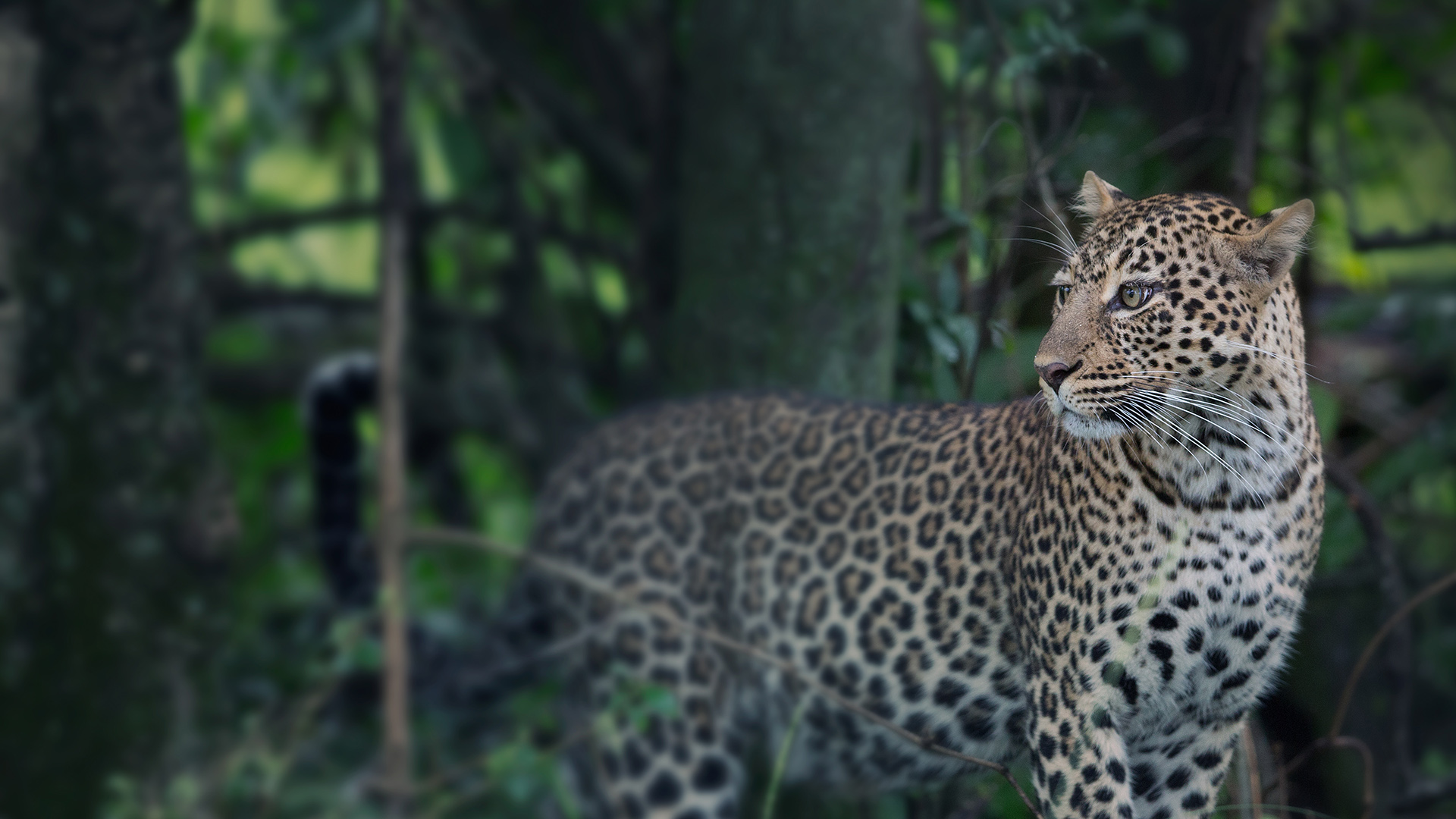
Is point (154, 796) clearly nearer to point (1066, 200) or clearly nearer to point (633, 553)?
point (633, 553)

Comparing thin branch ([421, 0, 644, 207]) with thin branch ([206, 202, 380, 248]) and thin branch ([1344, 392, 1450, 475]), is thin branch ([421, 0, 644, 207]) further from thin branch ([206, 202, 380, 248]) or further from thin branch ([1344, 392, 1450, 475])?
thin branch ([1344, 392, 1450, 475])

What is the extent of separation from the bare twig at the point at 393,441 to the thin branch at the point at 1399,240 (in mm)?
2961

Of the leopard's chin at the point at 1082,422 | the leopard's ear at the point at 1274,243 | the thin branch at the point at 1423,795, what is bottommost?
the thin branch at the point at 1423,795

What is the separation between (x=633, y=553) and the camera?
4.42 metres

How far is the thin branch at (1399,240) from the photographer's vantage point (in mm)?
4375

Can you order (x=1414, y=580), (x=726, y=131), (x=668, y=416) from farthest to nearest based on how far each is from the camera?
1. (x=1414, y=580)
2. (x=726, y=131)
3. (x=668, y=416)

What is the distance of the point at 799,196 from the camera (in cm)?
471

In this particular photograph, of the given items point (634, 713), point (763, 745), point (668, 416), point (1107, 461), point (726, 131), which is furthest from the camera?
point (726, 131)

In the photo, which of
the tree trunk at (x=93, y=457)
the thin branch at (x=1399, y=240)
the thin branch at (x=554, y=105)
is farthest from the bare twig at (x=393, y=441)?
the thin branch at (x=554, y=105)

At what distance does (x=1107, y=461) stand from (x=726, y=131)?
7.64 ft

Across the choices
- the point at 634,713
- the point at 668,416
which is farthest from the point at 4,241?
the point at 634,713

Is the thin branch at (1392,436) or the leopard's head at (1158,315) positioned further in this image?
the thin branch at (1392,436)

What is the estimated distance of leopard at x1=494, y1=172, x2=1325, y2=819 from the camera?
2498 millimetres

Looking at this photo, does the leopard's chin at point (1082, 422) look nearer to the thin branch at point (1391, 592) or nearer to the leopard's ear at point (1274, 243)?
the leopard's ear at point (1274, 243)
